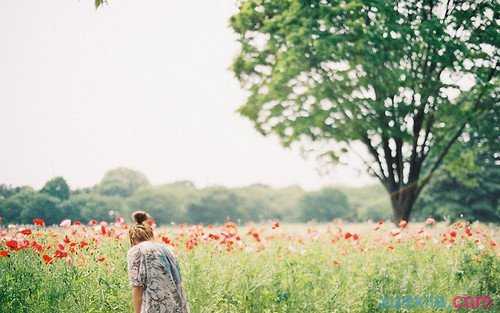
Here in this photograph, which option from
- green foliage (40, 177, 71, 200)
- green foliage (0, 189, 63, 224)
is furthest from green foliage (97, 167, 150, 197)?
green foliage (0, 189, 63, 224)

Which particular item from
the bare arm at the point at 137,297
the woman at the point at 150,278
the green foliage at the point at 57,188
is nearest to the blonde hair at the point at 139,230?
the woman at the point at 150,278

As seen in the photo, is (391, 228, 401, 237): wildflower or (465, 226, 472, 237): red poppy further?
(465, 226, 472, 237): red poppy

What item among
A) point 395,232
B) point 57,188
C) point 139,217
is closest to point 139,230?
point 139,217

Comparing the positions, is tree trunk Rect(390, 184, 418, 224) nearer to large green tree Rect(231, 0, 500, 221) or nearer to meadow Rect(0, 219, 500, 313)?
large green tree Rect(231, 0, 500, 221)

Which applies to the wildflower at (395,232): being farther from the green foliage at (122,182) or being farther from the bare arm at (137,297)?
the green foliage at (122,182)

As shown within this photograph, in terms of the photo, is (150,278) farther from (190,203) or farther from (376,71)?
(190,203)

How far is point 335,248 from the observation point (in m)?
8.88

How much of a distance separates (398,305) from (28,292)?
495 centimetres

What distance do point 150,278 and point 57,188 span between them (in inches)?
429

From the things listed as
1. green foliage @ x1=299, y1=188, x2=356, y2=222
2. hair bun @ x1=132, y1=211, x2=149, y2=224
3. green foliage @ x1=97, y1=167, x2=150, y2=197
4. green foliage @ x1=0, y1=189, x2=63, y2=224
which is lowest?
green foliage @ x1=299, y1=188, x2=356, y2=222

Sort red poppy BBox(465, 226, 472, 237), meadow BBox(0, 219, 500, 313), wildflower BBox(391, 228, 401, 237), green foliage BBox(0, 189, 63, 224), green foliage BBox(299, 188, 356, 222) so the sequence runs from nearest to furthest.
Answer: meadow BBox(0, 219, 500, 313) → wildflower BBox(391, 228, 401, 237) → red poppy BBox(465, 226, 472, 237) → green foliage BBox(0, 189, 63, 224) → green foliage BBox(299, 188, 356, 222)

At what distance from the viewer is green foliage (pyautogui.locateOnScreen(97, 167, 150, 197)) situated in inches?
1426

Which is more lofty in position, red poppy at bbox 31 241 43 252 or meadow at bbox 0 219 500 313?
red poppy at bbox 31 241 43 252

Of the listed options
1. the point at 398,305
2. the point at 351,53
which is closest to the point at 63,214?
the point at 351,53
